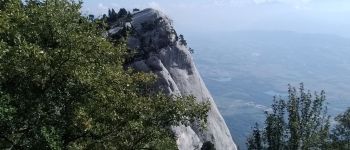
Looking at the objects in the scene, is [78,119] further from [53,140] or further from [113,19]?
[113,19]

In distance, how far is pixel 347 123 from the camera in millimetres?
58594

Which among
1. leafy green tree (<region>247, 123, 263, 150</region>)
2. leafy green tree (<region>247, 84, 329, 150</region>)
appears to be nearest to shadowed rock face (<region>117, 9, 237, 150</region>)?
leafy green tree (<region>247, 123, 263, 150</region>)

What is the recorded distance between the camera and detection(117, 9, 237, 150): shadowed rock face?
77000mm

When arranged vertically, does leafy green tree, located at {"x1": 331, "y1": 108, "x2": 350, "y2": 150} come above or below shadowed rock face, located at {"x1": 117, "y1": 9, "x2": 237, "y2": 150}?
below

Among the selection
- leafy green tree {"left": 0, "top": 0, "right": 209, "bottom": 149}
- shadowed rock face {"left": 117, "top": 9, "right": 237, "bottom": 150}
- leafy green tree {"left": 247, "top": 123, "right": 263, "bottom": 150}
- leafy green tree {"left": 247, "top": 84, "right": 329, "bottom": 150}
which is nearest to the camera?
leafy green tree {"left": 0, "top": 0, "right": 209, "bottom": 149}

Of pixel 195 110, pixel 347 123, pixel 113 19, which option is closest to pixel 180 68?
pixel 113 19

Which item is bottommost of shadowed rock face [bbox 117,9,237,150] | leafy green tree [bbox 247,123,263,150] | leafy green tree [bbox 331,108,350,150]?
leafy green tree [bbox 247,123,263,150]

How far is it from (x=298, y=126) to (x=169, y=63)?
32363mm

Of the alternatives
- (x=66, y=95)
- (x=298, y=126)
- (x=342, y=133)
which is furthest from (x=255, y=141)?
(x=66, y=95)

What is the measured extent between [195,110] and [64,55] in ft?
30.2

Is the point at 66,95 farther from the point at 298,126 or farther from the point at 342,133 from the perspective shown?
the point at 342,133

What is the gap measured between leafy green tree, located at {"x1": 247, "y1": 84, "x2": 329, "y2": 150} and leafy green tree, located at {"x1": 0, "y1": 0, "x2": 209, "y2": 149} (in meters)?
29.9

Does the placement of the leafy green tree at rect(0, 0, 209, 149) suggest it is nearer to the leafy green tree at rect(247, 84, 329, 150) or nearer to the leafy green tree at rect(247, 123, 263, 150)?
the leafy green tree at rect(247, 84, 329, 150)

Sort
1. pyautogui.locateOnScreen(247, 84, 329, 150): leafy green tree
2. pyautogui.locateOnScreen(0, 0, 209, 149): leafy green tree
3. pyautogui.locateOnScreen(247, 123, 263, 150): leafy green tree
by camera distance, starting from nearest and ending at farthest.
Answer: pyautogui.locateOnScreen(0, 0, 209, 149): leafy green tree → pyautogui.locateOnScreen(247, 84, 329, 150): leafy green tree → pyautogui.locateOnScreen(247, 123, 263, 150): leafy green tree
